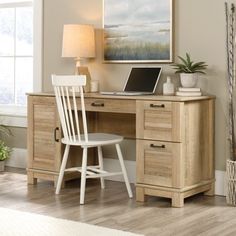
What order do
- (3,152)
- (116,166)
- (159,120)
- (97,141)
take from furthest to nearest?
(3,152)
(116,166)
(97,141)
(159,120)

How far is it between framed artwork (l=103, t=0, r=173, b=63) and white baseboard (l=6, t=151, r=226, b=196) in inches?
35.0

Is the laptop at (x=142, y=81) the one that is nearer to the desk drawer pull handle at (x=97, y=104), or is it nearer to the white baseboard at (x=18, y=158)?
the desk drawer pull handle at (x=97, y=104)

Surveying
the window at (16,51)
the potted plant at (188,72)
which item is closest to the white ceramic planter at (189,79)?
the potted plant at (188,72)

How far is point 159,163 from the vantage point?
4.50m

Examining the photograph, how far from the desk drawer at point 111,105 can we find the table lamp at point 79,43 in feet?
1.53

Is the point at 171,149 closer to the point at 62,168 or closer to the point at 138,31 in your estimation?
the point at 62,168

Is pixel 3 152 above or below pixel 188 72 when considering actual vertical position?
below

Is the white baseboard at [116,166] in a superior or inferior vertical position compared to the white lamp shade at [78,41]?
inferior

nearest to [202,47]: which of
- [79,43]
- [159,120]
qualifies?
[159,120]

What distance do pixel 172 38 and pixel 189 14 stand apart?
0.23m

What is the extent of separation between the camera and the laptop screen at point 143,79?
16.4 ft

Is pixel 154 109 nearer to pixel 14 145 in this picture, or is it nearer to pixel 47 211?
pixel 47 211

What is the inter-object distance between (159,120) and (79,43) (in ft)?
3.88

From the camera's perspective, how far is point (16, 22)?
6.16m
